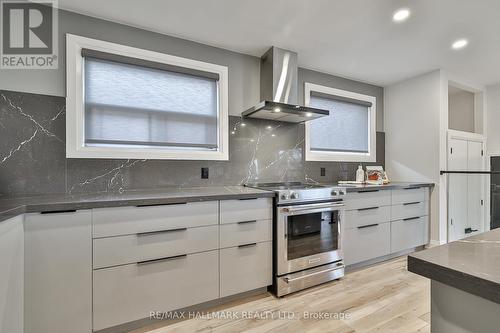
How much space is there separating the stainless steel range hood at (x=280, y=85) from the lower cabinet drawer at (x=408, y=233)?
1.65 metres

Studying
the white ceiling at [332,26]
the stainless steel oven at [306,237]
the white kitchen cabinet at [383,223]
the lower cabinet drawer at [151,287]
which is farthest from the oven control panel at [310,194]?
the white ceiling at [332,26]

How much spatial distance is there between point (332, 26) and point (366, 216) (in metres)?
1.95

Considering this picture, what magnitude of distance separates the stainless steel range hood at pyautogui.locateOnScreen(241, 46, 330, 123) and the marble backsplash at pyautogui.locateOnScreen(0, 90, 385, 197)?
27cm

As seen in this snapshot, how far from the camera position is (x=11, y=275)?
1190mm

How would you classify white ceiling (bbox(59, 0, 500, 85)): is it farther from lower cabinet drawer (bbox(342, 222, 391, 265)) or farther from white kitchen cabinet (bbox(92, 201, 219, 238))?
lower cabinet drawer (bbox(342, 222, 391, 265))

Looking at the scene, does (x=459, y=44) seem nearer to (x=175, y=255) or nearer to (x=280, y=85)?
(x=280, y=85)

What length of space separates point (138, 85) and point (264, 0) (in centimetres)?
131

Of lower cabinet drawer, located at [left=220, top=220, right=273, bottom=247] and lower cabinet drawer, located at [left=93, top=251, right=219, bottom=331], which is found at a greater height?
lower cabinet drawer, located at [left=220, top=220, right=273, bottom=247]

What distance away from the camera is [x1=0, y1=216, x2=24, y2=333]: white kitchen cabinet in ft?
3.62

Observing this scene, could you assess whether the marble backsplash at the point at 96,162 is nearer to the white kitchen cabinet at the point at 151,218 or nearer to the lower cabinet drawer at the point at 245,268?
the white kitchen cabinet at the point at 151,218

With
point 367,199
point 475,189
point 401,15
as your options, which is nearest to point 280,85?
point 401,15

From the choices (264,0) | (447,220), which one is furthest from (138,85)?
(447,220)

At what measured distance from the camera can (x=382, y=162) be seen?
12.1ft

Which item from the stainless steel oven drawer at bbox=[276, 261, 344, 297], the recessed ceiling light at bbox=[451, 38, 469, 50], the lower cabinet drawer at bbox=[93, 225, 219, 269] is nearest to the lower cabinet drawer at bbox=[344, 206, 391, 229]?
the stainless steel oven drawer at bbox=[276, 261, 344, 297]
